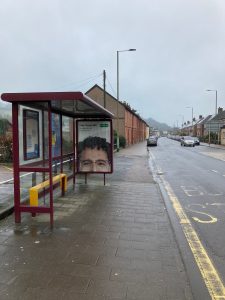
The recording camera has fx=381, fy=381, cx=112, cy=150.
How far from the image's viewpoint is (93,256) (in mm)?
4961

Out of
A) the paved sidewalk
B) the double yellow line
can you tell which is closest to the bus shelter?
the paved sidewalk

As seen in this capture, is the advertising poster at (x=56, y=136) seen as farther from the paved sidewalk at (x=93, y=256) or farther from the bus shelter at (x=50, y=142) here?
the paved sidewalk at (x=93, y=256)

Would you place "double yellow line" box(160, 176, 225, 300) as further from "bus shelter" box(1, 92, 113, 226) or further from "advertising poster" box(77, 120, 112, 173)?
Answer: "advertising poster" box(77, 120, 112, 173)

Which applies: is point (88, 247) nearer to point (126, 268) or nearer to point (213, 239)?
point (126, 268)

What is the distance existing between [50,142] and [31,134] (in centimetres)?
73

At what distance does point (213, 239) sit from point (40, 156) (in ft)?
11.2

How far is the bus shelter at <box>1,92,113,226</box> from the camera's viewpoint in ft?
20.9

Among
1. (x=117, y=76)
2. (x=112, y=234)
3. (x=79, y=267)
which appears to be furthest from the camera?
(x=117, y=76)

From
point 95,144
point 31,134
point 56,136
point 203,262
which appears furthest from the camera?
point 95,144

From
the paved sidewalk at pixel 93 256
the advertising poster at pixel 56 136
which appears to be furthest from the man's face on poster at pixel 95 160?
the paved sidewalk at pixel 93 256

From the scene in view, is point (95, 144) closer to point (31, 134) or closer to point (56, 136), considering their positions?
point (56, 136)

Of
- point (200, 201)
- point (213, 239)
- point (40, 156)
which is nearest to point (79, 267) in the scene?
point (213, 239)

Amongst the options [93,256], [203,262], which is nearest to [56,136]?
[93,256]

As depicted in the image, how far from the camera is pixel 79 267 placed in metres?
4.55
